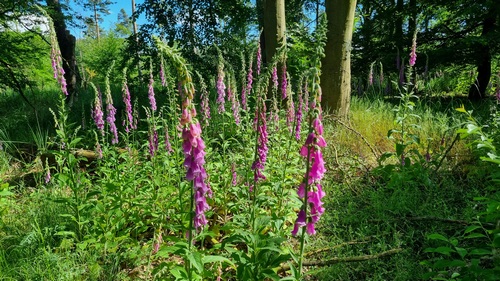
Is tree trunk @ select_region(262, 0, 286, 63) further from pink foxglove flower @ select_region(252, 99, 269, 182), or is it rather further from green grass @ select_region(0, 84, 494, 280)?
pink foxglove flower @ select_region(252, 99, 269, 182)

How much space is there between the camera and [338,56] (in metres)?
5.92

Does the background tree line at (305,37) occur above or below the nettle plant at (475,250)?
above

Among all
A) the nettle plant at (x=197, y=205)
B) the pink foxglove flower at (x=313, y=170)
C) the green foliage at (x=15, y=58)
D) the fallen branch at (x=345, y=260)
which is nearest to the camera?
the pink foxglove flower at (x=313, y=170)

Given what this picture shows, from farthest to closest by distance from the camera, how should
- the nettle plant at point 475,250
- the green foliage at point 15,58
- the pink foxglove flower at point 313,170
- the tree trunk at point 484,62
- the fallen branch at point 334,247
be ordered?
the tree trunk at point 484,62, the green foliage at point 15,58, the fallen branch at point 334,247, the nettle plant at point 475,250, the pink foxglove flower at point 313,170

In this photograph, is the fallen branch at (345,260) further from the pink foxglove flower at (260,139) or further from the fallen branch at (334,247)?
the pink foxglove flower at (260,139)

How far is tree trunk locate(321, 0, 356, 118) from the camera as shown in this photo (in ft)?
19.0

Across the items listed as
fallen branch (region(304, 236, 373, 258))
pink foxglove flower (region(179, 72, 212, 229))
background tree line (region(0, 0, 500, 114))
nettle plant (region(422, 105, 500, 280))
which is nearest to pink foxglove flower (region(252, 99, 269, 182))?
pink foxglove flower (region(179, 72, 212, 229))

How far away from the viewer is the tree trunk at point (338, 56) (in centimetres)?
579

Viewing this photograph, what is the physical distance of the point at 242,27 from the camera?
9219mm

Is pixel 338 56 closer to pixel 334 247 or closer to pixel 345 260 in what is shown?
pixel 334 247

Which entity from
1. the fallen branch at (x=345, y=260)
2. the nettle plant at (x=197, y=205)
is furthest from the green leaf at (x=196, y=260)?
the fallen branch at (x=345, y=260)

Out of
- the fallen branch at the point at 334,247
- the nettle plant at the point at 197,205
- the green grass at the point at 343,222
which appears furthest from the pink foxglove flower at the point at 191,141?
the fallen branch at the point at 334,247

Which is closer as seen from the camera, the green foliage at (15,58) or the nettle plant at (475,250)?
the nettle plant at (475,250)

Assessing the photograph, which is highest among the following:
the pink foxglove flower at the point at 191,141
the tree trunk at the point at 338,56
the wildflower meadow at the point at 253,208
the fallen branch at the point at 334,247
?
the tree trunk at the point at 338,56
